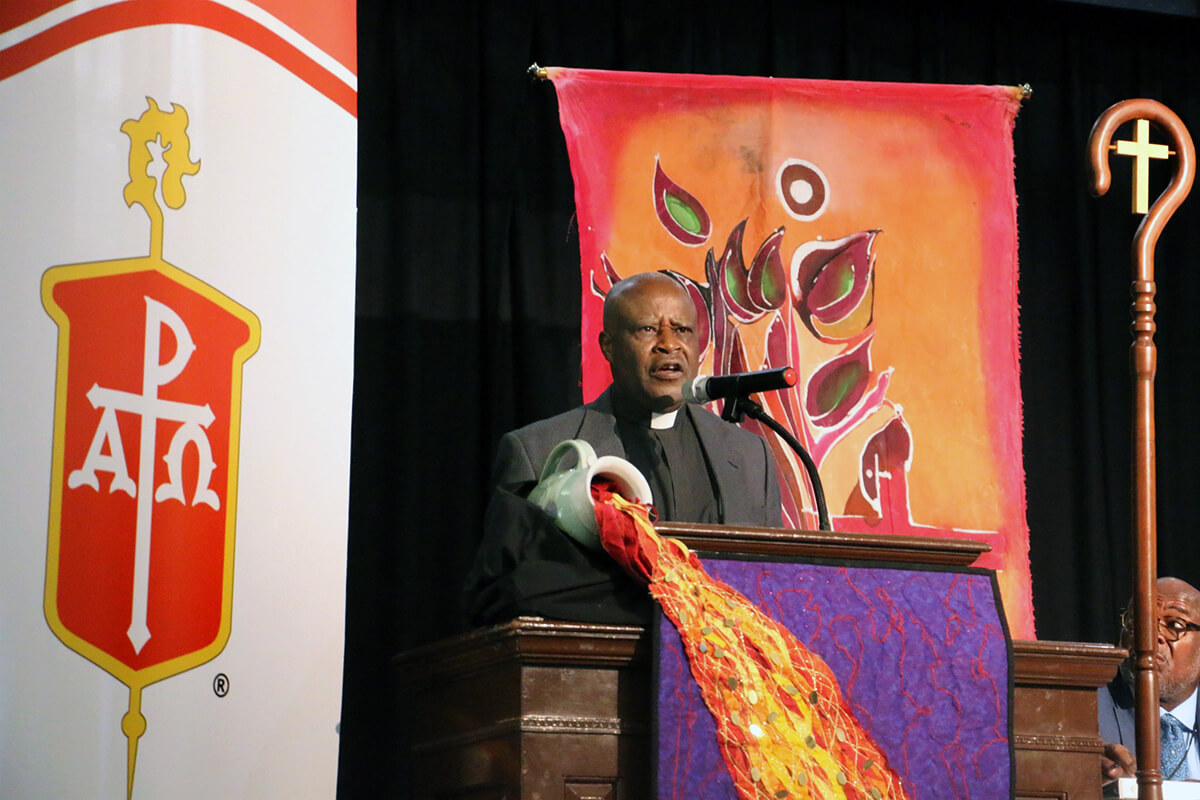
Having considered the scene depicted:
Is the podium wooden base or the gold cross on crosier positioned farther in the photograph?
the gold cross on crosier

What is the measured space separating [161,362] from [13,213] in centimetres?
29

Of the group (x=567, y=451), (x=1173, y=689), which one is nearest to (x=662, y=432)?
(x=567, y=451)

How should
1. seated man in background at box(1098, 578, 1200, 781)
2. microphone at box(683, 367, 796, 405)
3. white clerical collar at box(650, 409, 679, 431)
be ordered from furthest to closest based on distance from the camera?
seated man in background at box(1098, 578, 1200, 781), white clerical collar at box(650, 409, 679, 431), microphone at box(683, 367, 796, 405)

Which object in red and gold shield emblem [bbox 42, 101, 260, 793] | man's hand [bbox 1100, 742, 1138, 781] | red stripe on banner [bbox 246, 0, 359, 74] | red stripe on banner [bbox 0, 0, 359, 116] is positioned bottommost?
man's hand [bbox 1100, 742, 1138, 781]

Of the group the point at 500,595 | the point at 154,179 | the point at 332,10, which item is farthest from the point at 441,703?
the point at 332,10

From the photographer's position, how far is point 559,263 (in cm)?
448

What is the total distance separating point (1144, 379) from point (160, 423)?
1838 millimetres

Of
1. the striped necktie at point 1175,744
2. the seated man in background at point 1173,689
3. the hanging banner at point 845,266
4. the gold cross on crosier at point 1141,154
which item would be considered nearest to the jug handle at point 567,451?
the gold cross on crosier at point 1141,154

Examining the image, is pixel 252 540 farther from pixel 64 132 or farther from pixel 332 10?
pixel 332 10

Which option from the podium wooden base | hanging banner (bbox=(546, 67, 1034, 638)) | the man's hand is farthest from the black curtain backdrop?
the podium wooden base

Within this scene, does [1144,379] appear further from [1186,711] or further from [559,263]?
[559,263]

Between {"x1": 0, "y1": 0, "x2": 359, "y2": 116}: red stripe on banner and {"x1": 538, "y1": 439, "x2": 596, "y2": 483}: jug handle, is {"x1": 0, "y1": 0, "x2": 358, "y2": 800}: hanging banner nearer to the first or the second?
{"x1": 0, "y1": 0, "x2": 359, "y2": 116}: red stripe on banner

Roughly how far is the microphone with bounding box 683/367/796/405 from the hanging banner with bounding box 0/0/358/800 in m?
0.60

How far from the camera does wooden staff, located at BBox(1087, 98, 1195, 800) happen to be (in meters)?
3.00
